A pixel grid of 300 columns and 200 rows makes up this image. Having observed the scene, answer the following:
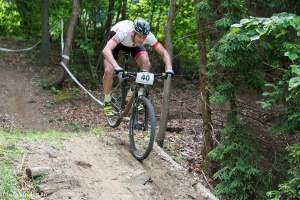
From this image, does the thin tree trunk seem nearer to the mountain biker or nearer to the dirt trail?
the dirt trail

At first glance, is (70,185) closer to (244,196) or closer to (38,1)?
(244,196)

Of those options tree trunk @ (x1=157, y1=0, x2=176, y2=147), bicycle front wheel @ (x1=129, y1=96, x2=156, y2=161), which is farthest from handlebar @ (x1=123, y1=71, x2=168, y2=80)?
tree trunk @ (x1=157, y1=0, x2=176, y2=147)

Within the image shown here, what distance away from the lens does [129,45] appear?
7.52 m

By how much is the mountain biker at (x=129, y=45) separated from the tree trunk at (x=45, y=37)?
975 centimetres

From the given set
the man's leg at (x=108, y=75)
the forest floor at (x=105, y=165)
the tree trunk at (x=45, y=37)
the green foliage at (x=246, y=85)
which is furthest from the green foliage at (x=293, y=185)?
the tree trunk at (x=45, y=37)

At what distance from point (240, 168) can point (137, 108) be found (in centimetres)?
175

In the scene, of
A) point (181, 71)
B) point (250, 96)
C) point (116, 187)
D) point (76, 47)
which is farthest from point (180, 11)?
point (116, 187)

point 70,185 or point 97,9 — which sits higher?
point 97,9

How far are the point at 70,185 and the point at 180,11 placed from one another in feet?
37.1

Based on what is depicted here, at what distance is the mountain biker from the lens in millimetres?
6801

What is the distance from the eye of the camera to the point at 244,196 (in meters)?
6.66

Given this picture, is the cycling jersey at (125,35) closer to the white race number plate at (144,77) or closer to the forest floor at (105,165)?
the white race number plate at (144,77)

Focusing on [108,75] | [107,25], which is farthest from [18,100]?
[108,75]

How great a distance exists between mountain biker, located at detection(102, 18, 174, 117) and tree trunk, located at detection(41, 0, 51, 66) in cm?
975
